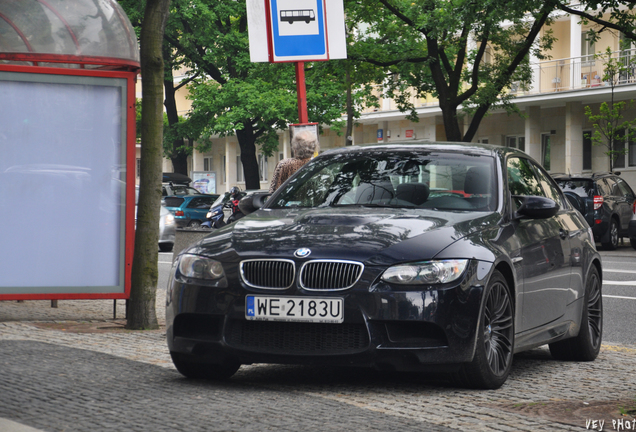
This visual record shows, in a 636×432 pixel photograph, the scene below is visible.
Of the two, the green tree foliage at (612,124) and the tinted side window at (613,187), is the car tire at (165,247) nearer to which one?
the tinted side window at (613,187)

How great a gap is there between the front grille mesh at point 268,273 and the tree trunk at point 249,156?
33.1m

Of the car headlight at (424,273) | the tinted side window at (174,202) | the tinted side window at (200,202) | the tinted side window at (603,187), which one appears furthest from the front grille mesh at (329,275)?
the tinted side window at (200,202)

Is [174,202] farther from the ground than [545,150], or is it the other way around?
[545,150]

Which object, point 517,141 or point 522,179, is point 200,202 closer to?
point 517,141

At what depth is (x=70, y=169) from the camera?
8969mm

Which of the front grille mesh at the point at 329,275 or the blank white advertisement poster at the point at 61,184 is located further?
the blank white advertisement poster at the point at 61,184

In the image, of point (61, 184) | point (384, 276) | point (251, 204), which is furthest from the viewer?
point (61, 184)

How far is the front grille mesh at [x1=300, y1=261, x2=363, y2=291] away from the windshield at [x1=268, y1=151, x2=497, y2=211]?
3.60 ft

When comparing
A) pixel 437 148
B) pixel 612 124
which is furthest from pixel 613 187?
pixel 437 148

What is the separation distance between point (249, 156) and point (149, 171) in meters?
30.1

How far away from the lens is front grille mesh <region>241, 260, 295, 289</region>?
5.50 metres

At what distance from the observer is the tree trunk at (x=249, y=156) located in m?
38.9

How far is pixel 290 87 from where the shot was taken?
3766cm

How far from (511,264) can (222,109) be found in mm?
32755
